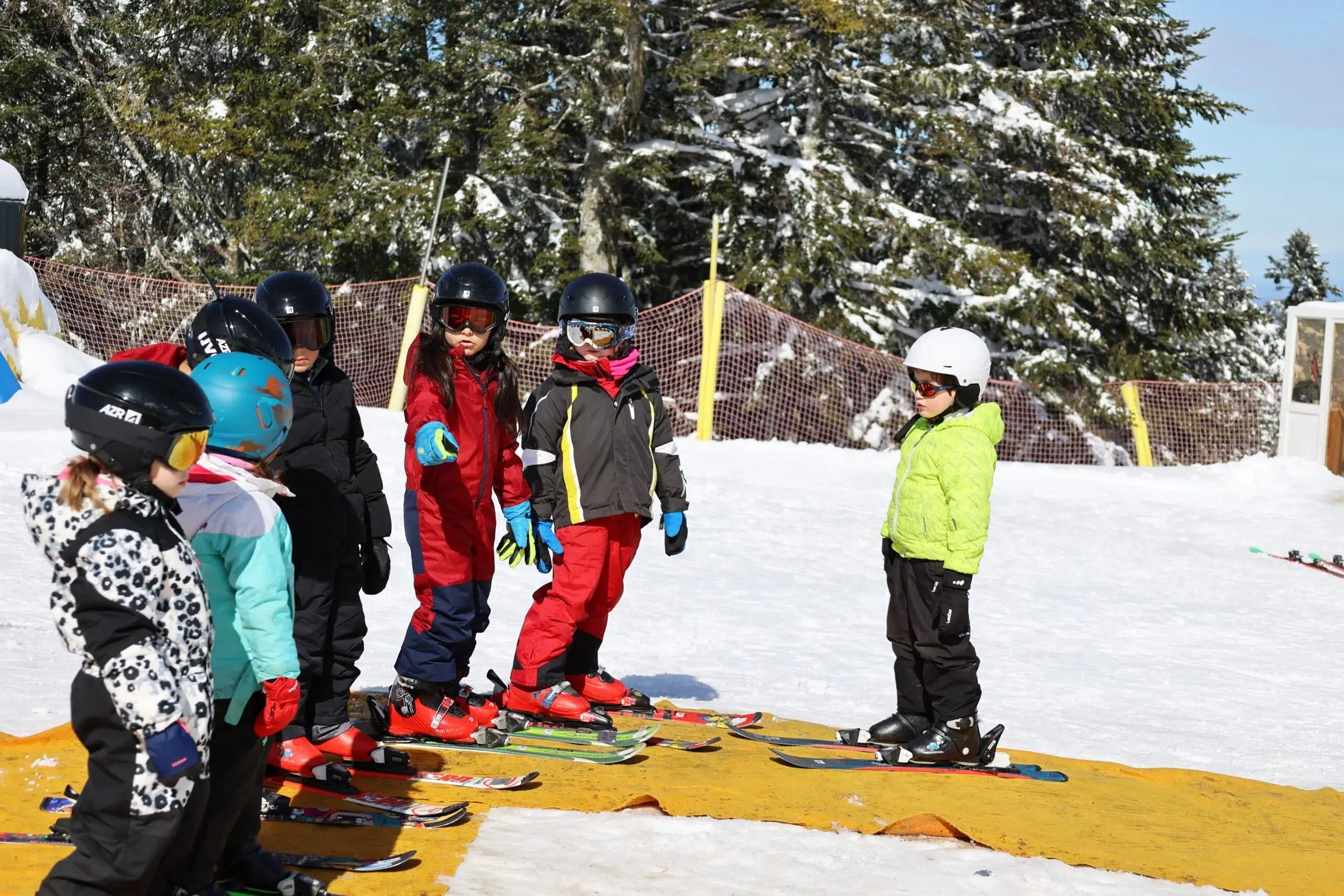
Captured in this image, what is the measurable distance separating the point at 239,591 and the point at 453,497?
2.13 metres

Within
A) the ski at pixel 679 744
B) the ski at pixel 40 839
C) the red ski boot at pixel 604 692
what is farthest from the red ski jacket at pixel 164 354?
the red ski boot at pixel 604 692

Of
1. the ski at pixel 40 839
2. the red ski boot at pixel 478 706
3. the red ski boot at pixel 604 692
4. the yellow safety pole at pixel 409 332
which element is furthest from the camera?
the yellow safety pole at pixel 409 332

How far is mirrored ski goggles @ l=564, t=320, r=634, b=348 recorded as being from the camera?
5.65 meters

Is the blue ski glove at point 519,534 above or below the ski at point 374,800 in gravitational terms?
above

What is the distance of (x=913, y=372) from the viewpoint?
5.56 m

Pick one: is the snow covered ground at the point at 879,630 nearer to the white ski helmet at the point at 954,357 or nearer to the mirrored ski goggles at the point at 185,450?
the mirrored ski goggles at the point at 185,450

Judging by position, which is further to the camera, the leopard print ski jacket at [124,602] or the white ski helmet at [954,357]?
the white ski helmet at [954,357]

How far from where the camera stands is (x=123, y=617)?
106 inches

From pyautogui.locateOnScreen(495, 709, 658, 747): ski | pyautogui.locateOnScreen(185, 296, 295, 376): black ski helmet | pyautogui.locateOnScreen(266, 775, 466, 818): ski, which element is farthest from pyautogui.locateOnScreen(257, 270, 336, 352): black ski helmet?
pyautogui.locateOnScreen(495, 709, 658, 747): ski

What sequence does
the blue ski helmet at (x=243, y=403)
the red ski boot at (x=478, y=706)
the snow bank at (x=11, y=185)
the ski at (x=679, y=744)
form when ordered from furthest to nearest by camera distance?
1. the snow bank at (x=11, y=185)
2. the red ski boot at (x=478, y=706)
3. the ski at (x=679, y=744)
4. the blue ski helmet at (x=243, y=403)

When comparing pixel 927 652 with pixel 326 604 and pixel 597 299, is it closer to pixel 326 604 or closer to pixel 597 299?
pixel 597 299

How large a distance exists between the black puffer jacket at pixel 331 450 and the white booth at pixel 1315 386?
590 inches

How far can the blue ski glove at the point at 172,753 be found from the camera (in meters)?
2.71

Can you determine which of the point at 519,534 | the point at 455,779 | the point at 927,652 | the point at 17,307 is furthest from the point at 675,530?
the point at 17,307
